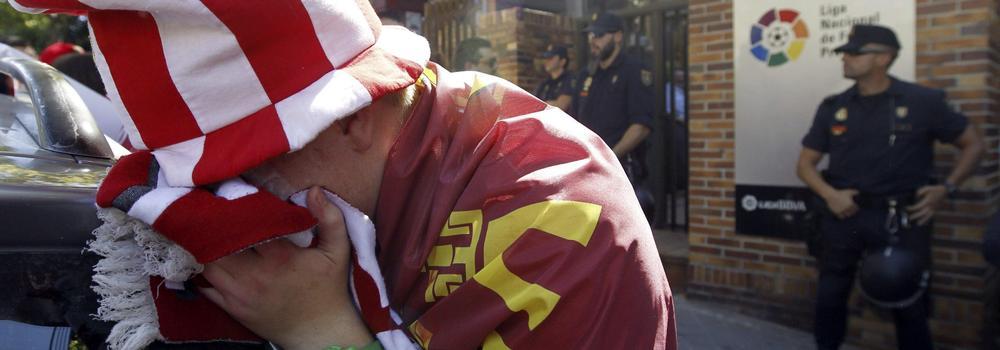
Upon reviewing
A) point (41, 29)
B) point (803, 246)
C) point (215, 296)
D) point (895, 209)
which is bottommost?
point (803, 246)

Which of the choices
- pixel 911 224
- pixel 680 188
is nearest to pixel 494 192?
pixel 911 224

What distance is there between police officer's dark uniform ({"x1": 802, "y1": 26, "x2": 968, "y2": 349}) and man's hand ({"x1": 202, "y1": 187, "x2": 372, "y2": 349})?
11.4 ft

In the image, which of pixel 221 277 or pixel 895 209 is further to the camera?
pixel 895 209

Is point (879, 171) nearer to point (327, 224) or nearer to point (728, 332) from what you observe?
point (728, 332)

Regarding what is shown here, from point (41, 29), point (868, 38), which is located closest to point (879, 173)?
point (868, 38)

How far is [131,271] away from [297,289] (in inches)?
8.5

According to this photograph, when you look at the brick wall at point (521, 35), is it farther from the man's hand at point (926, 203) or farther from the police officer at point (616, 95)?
the man's hand at point (926, 203)

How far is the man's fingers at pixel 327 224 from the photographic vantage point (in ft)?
3.54

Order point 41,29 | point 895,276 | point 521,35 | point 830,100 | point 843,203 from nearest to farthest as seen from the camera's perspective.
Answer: point 895,276, point 843,203, point 830,100, point 521,35, point 41,29

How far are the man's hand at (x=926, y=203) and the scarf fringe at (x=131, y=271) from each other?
12.2 ft

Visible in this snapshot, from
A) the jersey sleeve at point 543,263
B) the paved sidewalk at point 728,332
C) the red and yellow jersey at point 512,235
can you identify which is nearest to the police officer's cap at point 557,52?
Result: the paved sidewalk at point 728,332

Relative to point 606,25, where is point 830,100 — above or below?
below

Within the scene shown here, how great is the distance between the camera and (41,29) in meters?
10.7

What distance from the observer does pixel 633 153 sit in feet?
17.4
